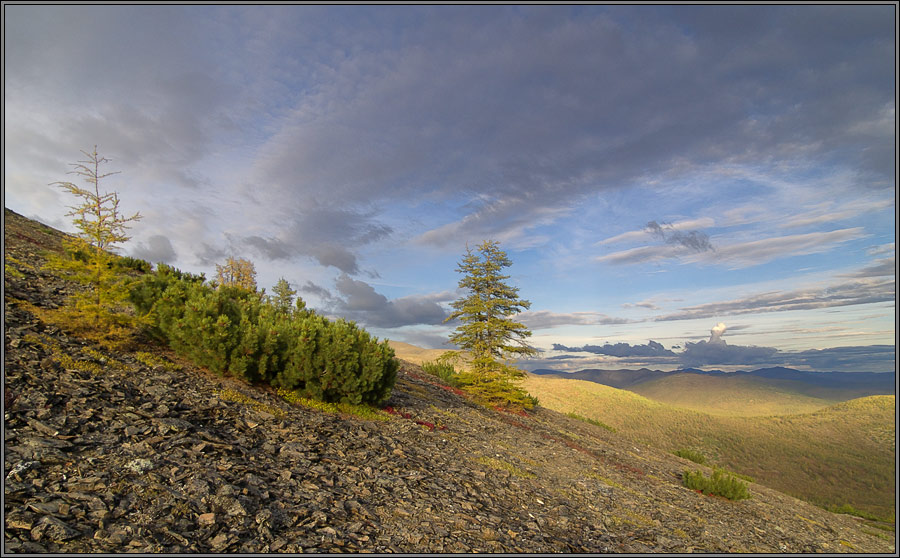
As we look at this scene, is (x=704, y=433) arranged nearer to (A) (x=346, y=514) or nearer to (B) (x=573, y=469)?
(B) (x=573, y=469)

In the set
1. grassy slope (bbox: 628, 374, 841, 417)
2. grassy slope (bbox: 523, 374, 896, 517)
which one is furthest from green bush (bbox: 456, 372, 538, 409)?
grassy slope (bbox: 628, 374, 841, 417)

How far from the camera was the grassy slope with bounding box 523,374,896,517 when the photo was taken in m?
26.5

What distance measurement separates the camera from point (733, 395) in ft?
206

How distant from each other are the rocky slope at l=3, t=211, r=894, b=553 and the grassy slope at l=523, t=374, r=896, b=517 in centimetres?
1856

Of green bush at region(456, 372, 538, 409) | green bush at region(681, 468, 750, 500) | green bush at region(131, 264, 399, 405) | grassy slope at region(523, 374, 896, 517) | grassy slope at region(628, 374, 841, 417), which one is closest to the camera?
green bush at region(131, 264, 399, 405)

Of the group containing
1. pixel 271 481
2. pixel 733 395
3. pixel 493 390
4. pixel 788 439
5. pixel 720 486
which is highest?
pixel 271 481

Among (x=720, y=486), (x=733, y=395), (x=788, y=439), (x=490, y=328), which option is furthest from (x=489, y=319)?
(x=733, y=395)

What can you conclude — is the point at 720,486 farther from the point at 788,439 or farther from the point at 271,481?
the point at 788,439

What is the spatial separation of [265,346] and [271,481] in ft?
17.6

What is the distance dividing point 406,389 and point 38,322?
39.5ft

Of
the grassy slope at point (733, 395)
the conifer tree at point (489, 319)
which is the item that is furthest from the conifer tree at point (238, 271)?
the grassy slope at point (733, 395)

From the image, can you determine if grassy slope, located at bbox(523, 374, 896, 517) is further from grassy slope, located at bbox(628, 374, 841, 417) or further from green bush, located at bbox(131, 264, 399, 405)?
green bush, located at bbox(131, 264, 399, 405)

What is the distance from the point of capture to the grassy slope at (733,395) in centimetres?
5625

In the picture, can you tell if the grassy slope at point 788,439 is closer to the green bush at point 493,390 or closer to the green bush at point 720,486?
the green bush at point 720,486
